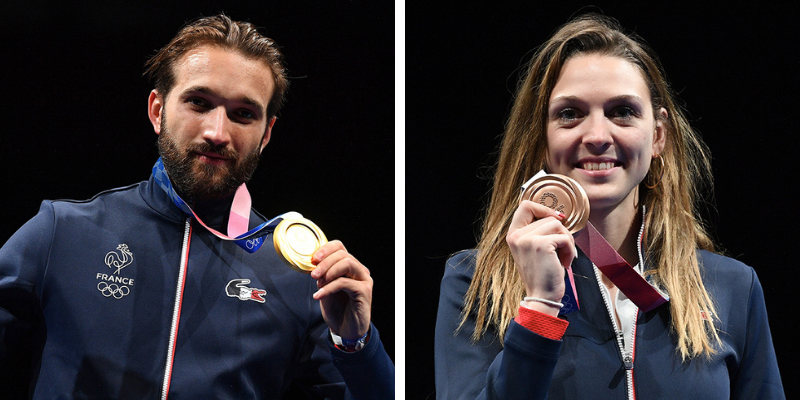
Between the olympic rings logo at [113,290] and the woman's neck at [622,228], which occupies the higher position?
the woman's neck at [622,228]

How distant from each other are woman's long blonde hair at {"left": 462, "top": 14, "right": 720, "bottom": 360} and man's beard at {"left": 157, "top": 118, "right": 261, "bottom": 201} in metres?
0.85

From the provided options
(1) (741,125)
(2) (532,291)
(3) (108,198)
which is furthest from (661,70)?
(3) (108,198)

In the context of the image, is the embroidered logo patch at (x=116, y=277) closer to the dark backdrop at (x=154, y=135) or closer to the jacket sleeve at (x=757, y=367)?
the dark backdrop at (x=154, y=135)

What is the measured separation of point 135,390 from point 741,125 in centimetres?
232

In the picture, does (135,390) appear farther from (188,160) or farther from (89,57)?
(89,57)

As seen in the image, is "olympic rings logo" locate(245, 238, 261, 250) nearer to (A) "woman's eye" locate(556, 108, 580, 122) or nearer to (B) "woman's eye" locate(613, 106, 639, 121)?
(A) "woman's eye" locate(556, 108, 580, 122)

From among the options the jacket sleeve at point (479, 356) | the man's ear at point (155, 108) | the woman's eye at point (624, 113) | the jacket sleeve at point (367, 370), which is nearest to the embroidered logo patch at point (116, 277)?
the man's ear at point (155, 108)

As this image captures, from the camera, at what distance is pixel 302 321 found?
7.88ft

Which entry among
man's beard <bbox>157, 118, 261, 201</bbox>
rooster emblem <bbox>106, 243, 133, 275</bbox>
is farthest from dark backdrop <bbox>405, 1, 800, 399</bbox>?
rooster emblem <bbox>106, 243, 133, 275</bbox>

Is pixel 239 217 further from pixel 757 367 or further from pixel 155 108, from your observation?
pixel 757 367

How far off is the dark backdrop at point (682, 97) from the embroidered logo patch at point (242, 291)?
2.17ft

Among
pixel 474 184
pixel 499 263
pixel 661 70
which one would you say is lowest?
pixel 499 263

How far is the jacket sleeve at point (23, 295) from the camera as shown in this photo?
2105 mm

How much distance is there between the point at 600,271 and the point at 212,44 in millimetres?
1435
